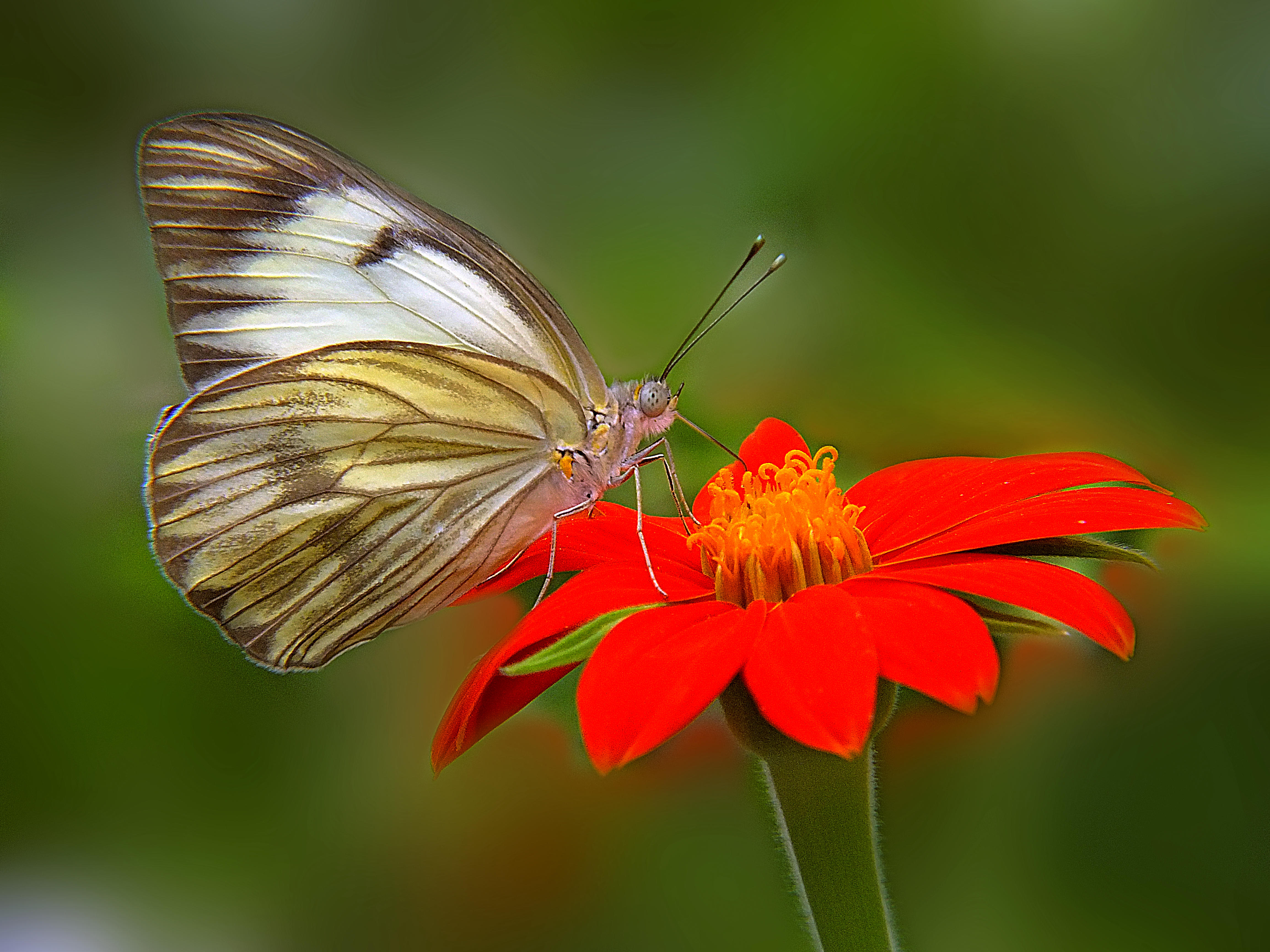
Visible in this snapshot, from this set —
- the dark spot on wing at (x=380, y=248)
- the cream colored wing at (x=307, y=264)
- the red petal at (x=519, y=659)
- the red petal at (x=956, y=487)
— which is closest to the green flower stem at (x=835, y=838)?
the red petal at (x=519, y=659)

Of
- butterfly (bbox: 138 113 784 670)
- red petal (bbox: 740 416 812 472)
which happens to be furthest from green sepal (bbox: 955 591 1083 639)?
butterfly (bbox: 138 113 784 670)

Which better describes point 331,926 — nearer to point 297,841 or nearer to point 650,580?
point 297,841

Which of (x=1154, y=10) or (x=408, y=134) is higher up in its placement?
(x=1154, y=10)

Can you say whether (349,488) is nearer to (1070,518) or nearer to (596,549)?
(596,549)

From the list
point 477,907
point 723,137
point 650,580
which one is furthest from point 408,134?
point 477,907

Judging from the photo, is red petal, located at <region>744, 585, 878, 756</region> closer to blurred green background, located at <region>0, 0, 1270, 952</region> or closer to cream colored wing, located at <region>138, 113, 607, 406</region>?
blurred green background, located at <region>0, 0, 1270, 952</region>

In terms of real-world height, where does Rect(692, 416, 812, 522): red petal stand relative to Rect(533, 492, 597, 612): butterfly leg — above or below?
above

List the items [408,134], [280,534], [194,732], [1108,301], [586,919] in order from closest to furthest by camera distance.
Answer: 1. [280,534]
2. [586,919]
3. [194,732]
4. [1108,301]
5. [408,134]
